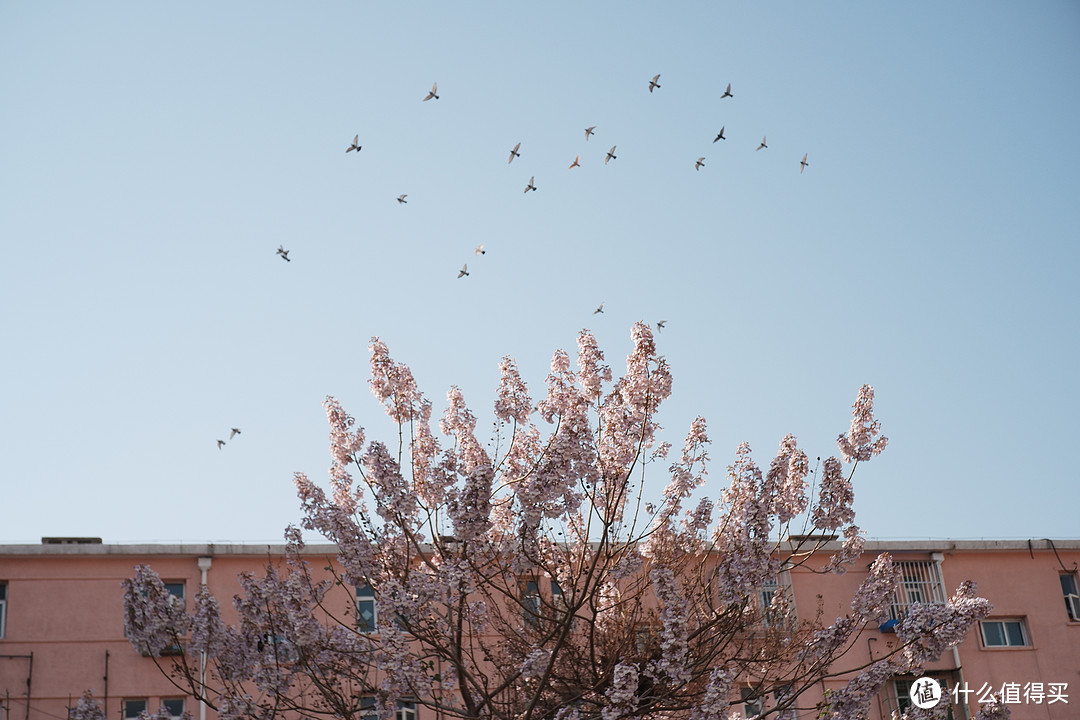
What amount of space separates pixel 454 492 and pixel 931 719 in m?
5.04

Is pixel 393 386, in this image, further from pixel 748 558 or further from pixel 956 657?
pixel 956 657

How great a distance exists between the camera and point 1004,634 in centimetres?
2420

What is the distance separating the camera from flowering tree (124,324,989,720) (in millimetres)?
10867

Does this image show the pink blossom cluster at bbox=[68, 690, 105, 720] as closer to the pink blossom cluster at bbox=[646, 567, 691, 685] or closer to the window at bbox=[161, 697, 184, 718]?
the pink blossom cluster at bbox=[646, 567, 691, 685]

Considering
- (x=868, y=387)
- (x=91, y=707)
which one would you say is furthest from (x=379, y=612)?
(x=868, y=387)

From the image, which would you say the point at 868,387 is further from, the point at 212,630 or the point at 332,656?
the point at 212,630

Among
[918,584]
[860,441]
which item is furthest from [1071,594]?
[860,441]

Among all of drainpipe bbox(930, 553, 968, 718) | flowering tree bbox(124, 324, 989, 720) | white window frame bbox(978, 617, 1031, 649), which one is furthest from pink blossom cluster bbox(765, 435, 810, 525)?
white window frame bbox(978, 617, 1031, 649)

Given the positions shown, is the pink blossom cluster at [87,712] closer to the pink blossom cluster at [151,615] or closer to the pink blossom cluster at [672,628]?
the pink blossom cluster at [151,615]

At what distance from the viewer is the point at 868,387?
14.0m

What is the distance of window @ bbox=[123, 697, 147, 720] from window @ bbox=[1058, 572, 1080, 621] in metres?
17.5

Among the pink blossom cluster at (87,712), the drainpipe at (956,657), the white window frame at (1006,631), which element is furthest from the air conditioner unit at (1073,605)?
the pink blossom cluster at (87,712)

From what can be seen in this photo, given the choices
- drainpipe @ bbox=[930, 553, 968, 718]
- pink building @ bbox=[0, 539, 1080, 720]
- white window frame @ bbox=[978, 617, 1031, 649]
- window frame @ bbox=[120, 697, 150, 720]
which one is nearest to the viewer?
window frame @ bbox=[120, 697, 150, 720]

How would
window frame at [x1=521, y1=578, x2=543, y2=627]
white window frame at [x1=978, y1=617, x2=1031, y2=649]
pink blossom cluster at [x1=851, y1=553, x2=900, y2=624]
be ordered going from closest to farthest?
window frame at [x1=521, y1=578, x2=543, y2=627], pink blossom cluster at [x1=851, y1=553, x2=900, y2=624], white window frame at [x1=978, y1=617, x2=1031, y2=649]
